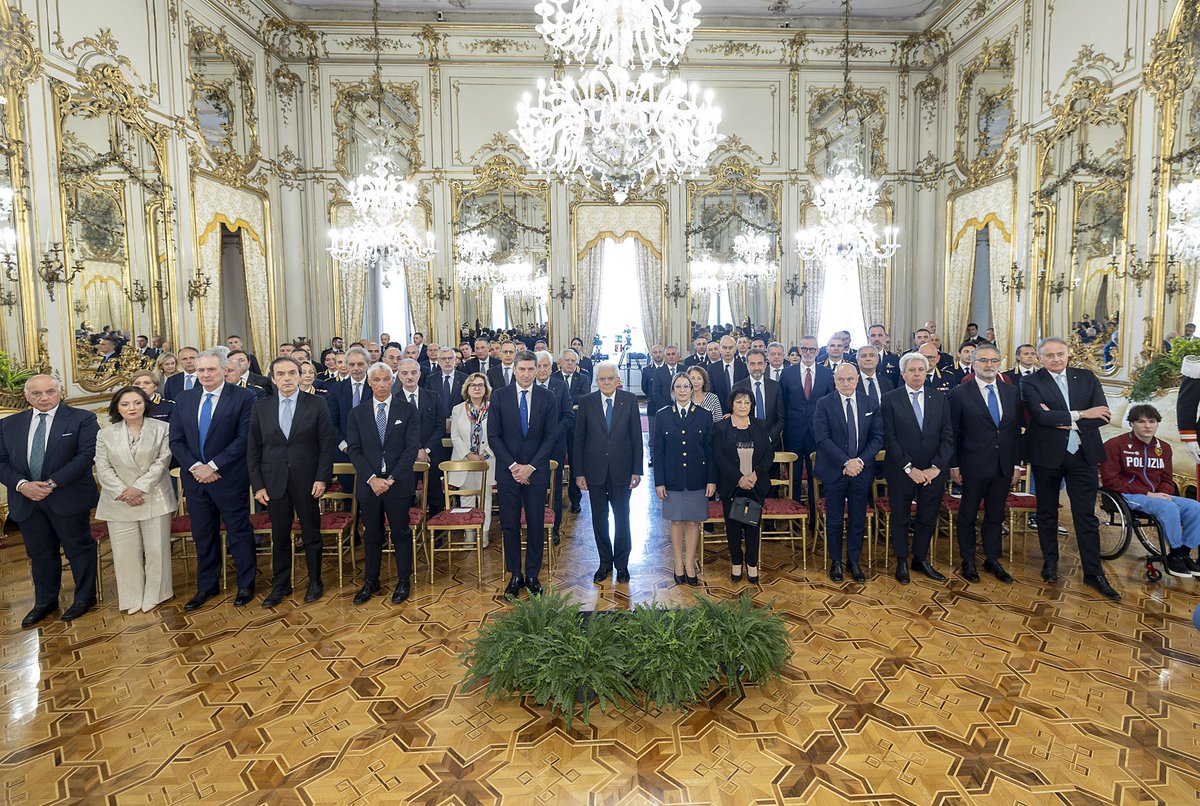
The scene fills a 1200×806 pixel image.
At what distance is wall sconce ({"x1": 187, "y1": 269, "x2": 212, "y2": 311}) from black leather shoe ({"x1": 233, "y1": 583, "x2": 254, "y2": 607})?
20.1 feet

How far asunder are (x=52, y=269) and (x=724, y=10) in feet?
35.0

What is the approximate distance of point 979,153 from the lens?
10625 millimetres

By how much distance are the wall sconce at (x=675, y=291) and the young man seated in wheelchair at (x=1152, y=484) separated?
778cm

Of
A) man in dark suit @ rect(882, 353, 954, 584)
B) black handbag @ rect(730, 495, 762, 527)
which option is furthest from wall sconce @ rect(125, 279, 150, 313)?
man in dark suit @ rect(882, 353, 954, 584)

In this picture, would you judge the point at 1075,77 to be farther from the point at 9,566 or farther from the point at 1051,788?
the point at 9,566

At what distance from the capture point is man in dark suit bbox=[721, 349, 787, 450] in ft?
19.2

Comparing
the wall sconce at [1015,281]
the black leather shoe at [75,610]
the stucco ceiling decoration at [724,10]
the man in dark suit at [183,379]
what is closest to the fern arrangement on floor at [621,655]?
the black leather shoe at [75,610]

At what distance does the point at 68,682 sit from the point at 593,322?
949 cm

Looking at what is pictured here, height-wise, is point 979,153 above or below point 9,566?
above

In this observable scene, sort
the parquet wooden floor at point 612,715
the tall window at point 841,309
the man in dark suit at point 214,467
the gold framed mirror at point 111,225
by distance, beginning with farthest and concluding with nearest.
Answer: the tall window at point 841,309
the gold framed mirror at point 111,225
the man in dark suit at point 214,467
the parquet wooden floor at point 612,715

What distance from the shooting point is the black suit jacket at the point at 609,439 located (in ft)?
16.1

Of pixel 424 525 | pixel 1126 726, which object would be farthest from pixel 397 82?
pixel 1126 726

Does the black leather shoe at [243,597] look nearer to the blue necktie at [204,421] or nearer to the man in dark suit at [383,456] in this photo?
the man in dark suit at [383,456]

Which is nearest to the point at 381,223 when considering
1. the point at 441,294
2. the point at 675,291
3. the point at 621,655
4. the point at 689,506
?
the point at 441,294
